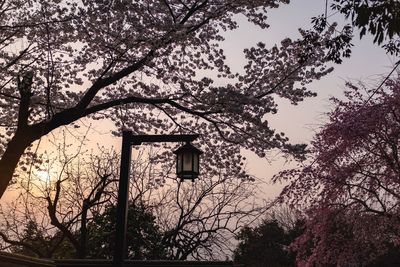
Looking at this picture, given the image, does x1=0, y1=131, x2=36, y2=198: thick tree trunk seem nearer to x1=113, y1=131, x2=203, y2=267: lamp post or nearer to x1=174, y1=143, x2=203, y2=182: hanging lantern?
x1=113, y1=131, x2=203, y2=267: lamp post

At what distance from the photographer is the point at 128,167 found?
22.4 feet

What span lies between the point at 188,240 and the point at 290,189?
3.94 meters

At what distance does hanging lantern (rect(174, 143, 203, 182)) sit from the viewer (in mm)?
7051

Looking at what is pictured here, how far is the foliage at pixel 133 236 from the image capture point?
50.6 ft

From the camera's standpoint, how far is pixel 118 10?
11.0 metres

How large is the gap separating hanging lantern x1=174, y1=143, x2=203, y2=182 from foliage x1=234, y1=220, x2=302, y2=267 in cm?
2570

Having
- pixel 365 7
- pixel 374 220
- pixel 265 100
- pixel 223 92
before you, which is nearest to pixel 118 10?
pixel 223 92

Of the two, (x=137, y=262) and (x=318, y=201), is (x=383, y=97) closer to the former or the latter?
(x=318, y=201)

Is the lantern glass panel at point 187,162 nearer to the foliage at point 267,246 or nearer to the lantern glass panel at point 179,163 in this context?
the lantern glass panel at point 179,163

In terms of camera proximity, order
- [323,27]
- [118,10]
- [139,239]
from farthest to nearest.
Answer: [139,239] < [118,10] < [323,27]

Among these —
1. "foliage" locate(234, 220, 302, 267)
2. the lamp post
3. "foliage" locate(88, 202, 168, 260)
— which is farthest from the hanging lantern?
"foliage" locate(234, 220, 302, 267)

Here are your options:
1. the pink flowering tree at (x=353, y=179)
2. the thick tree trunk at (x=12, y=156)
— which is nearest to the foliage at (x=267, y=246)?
the pink flowering tree at (x=353, y=179)

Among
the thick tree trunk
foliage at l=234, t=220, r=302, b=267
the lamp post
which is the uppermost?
foliage at l=234, t=220, r=302, b=267

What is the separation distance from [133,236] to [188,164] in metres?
9.03
